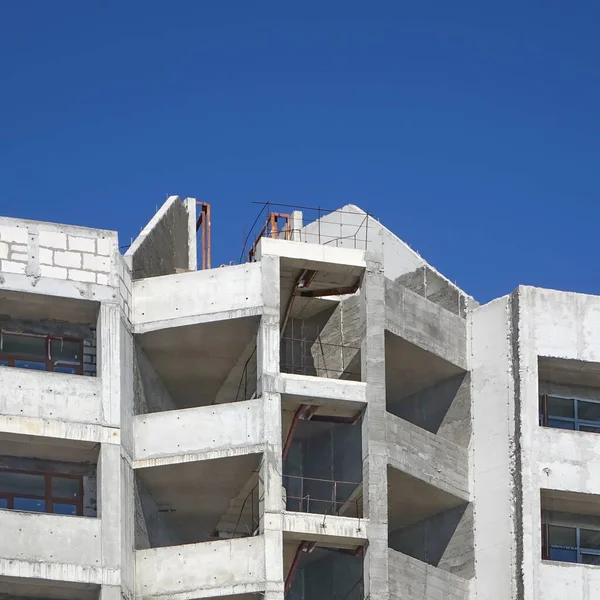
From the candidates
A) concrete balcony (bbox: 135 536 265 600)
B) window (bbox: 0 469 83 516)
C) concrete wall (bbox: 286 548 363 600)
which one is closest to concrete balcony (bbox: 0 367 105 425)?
window (bbox: 0 469 83 516)

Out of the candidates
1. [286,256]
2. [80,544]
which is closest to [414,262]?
[286,256]

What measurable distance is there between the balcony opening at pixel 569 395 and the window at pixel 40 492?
13.6 meters

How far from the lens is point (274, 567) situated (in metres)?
55.0

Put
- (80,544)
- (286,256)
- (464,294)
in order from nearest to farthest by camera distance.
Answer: (80,544) → (286,256) → (464,294)

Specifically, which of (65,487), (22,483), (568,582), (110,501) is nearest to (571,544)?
(568,582)

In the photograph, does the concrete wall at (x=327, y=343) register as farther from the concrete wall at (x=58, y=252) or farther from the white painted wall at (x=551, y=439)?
the concrete wall at (x=58, y=252)

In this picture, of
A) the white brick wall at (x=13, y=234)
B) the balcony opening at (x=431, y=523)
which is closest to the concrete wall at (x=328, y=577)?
the balcony opening at (x=431, y=523)

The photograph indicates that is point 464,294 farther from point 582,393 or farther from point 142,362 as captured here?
point 142,362

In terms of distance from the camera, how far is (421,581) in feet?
189

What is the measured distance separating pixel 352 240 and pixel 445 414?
6.32 m

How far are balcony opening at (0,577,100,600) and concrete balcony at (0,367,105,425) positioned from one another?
4.31 meters

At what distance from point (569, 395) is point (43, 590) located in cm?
1661

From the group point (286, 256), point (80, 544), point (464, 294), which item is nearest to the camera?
point (80, 544)

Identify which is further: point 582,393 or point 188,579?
point 582,393
